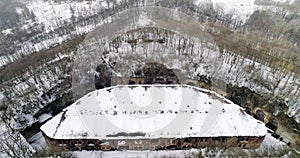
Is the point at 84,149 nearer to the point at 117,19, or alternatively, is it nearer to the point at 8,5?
the point at 117,19

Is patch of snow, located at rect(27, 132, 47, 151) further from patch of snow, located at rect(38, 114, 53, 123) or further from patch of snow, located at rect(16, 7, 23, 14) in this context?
patch of snow, located at rect(16, 7, 23, 14)

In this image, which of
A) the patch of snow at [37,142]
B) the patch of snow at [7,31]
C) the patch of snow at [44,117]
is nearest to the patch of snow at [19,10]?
the patch of snow at [7,31]

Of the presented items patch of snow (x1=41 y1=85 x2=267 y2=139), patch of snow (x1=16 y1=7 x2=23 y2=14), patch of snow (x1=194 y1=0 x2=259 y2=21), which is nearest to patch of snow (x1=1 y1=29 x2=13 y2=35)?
patch of snow (x1=16 y1=7 x2=23 y2=14)

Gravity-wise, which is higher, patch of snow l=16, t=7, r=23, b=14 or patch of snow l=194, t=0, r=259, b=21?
patch of snow l=194, t=0, r=259, b=21

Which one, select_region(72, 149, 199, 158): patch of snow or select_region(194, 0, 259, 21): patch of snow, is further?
select_region(194, 0, 259, 21): patch of snow

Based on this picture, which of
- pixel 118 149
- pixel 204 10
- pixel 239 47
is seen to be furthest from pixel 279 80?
pixel 204 10

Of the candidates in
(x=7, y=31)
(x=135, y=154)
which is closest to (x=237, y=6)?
(x=135, y=154)

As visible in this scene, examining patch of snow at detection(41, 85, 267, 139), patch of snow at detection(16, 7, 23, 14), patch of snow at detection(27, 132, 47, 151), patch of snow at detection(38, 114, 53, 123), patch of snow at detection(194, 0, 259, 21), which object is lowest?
patch of snow at detection(27, 132, 47, 151)

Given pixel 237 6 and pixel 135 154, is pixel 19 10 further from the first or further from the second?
pixel 135 154

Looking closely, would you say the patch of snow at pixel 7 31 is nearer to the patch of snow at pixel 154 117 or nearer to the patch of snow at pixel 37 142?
the patch of snow at pixel 37 142

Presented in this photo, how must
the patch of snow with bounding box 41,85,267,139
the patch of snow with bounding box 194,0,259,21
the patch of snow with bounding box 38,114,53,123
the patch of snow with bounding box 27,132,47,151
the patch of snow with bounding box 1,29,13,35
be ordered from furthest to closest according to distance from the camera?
the patch of snow with bounding box 194,0,259,21 < the patch of snow with bounding box 1,29,13,35 < the patch of snow with bounding box 38,114,53,123 < the patch of snow with bounding box 27,132,47,151 < the patch of snow with bounding box 41,85,267,139

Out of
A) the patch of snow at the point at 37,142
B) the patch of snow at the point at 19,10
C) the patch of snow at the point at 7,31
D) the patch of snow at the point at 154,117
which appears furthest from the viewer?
the patch of snow at the point at 19,10
